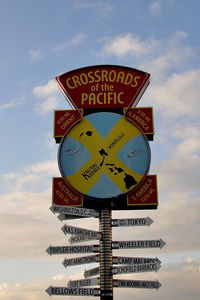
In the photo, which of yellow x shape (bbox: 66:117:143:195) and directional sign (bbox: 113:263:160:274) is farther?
yellow x shape (bbox: 66:117:143:195)

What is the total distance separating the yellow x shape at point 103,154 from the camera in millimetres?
14555

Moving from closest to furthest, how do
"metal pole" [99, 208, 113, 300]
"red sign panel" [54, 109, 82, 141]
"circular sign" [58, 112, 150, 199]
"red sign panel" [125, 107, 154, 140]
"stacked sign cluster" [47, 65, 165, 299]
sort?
1. "metal pole" [99, 208, 113, 300]
2. "stacked sign cluster" [47, 65, 165, 299]
3. "circular sign" [58, 112, 150, 199]
4. "red sign panel" [125, 107, 154, 140]
5. "red sign panel" [54, 109, 82, 141]

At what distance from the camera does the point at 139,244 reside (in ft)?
43.1

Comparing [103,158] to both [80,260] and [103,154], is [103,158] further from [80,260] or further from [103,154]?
[80,260]

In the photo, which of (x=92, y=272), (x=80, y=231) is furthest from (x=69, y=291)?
(x=80, y=231)

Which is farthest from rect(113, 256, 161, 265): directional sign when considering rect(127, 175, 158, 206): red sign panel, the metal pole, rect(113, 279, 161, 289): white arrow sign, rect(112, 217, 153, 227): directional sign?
Result: rect(127, 175, 158, 206): red sign panel

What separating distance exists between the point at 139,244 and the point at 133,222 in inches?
28.4

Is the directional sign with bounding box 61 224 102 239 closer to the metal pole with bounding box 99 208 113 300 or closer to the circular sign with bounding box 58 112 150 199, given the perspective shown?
the metal pole with bounding box 99 208 113 300

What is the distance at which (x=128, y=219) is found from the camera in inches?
534

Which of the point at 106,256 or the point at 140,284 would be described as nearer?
the point at 140,284

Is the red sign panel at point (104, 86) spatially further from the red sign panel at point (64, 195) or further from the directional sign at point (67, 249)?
the directional sign at point (67, 249)

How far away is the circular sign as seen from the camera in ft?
47.5

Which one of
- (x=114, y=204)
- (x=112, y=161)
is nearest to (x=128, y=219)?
(x=114, y=204)

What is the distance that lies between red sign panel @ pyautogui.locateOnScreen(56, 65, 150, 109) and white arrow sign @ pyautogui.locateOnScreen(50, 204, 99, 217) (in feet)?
13.8
